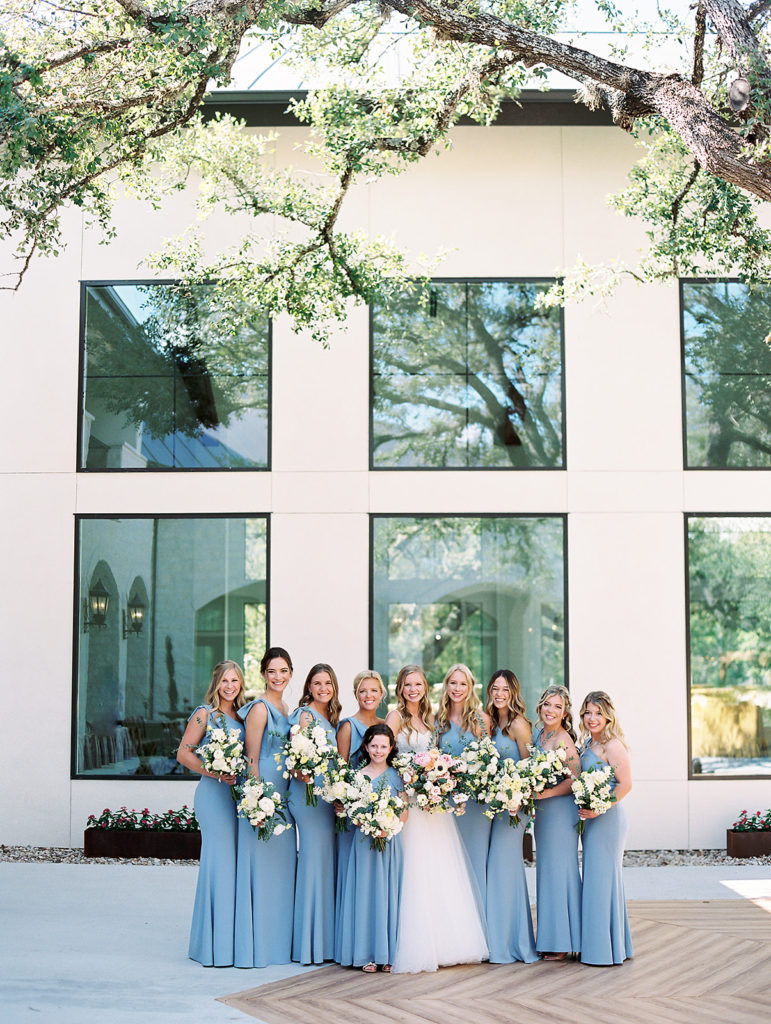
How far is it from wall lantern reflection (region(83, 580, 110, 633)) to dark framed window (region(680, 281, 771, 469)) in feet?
20.5

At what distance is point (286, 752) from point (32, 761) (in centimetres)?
553

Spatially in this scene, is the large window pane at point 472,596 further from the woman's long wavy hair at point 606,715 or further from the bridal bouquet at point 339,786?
the bridal bouquet at point 339,786

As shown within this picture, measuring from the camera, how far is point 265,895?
6.94 metres

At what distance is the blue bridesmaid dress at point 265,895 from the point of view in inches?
271

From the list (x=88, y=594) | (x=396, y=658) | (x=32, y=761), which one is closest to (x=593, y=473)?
(x=396, y=658)

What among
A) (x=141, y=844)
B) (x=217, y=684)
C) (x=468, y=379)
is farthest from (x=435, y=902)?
(x=468, y=379)

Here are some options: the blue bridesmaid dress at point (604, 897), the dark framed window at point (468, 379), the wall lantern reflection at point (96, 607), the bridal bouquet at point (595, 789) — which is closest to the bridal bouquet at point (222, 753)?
the bridal bouquet at point (595, 789)

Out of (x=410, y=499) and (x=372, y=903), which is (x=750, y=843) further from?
(x=372, y=903)

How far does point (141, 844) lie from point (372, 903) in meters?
4.55

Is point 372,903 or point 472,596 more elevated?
point 472,596

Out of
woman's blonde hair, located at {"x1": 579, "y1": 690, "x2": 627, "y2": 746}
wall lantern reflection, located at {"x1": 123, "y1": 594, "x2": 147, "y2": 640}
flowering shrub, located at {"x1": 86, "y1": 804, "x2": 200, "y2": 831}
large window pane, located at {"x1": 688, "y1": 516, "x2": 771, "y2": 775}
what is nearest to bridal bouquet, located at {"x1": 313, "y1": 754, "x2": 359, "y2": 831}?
woman's blonde hair, located at {"x1": 579, "y1": 690, "x2": 627, "y2": 746}

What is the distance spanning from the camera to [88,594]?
11.6 metres

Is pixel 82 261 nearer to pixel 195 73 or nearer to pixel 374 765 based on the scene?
pixel 195 73

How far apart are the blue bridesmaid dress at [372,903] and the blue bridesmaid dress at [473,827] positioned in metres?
0.53
